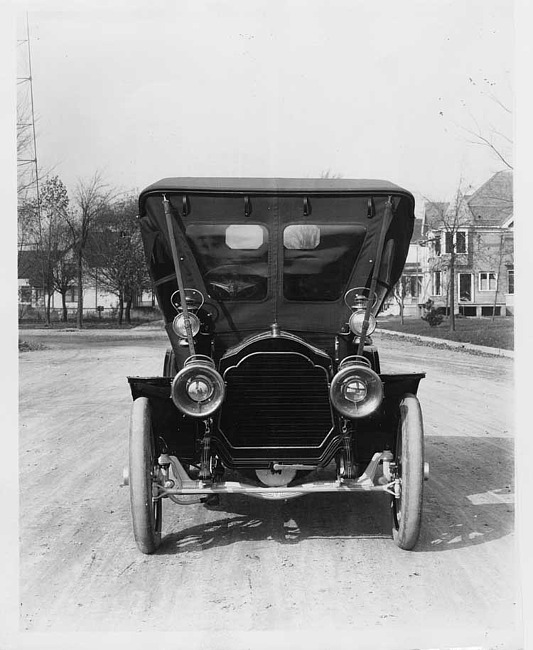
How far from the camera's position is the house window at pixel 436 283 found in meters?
29.7

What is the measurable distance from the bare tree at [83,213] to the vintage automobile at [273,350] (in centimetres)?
1025

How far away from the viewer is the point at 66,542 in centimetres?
523

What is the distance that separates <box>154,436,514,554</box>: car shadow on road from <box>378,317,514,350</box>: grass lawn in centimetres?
903

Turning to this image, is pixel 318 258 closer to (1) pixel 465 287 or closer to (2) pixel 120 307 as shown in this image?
(1) pixel 465 287

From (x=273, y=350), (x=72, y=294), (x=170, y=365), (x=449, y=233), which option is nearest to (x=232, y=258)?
(x=273, y=350)

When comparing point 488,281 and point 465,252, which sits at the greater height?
point 465,252

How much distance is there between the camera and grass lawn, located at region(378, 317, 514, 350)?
18.9 m


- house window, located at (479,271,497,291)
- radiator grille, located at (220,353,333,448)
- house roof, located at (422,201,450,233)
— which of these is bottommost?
radiator grille, located at (220,353,333,448)

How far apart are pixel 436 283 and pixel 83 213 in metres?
16.4

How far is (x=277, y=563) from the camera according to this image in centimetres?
479

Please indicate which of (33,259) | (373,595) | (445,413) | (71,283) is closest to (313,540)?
(373,595)

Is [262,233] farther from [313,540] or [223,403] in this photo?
[313,540]

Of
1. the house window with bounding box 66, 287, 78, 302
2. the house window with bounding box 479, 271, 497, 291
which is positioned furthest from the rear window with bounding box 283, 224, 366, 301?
the house window with bounding box 66, 287, 78, 302

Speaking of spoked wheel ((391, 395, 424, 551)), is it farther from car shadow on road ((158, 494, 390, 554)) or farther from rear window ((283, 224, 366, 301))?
rear window ((283, 224, 366, 301))
